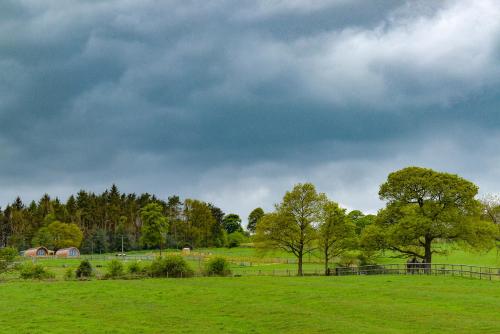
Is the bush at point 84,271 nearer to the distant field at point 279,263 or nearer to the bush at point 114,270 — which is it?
the bush at point 114,270

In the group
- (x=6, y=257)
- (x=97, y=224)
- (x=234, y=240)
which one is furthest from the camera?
(x=97, y=224)

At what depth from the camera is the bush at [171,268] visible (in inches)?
2298

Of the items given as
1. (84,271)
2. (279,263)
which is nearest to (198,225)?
(279,263)

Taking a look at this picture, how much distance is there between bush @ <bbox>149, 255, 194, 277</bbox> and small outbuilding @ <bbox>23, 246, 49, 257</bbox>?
269 feet

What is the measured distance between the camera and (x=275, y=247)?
6888 centimetres

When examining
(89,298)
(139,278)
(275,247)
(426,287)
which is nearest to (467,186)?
(426,287)

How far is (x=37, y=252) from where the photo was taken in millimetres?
132000

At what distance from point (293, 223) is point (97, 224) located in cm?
14686

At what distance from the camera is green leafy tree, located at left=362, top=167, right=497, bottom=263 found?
192 ft

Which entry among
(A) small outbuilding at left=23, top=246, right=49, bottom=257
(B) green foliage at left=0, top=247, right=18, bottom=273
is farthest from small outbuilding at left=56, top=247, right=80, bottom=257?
(B) green foliage at left=0, top=247, right=18, bottom=273

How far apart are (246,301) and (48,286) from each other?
73.4 ft

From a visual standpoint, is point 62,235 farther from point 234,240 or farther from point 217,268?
point 217,268

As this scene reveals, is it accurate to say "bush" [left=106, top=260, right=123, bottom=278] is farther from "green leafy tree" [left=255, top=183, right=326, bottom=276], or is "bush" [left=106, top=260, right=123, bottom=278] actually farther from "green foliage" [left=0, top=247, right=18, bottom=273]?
"green leafy tree" [left=255, top=183, right=326, bottom=276]

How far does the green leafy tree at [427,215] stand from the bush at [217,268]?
674 inches
